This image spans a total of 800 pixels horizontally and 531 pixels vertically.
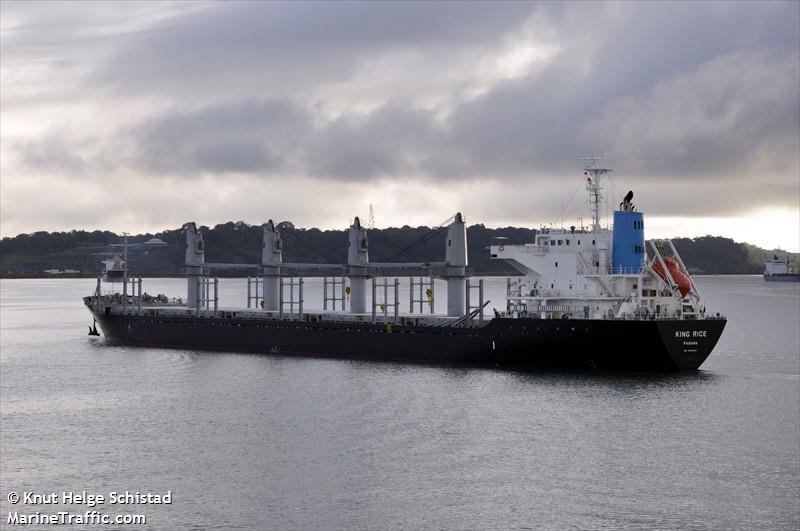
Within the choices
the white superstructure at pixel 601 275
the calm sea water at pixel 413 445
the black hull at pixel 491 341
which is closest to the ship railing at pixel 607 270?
the white superstructure at pixel 601 275

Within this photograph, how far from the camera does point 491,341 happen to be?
6175 cm

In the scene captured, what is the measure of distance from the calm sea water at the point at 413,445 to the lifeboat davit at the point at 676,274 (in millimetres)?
5062

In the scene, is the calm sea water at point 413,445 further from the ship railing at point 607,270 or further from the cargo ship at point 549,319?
the ship railing at point 607,270

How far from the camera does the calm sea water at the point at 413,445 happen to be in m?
33.1

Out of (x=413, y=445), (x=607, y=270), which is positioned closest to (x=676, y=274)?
(x=607, y=270)

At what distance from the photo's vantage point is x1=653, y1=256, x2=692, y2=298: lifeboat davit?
193ft

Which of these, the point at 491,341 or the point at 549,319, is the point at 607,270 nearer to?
the point at 549,319

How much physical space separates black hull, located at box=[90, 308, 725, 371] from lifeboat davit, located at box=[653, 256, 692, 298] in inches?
105

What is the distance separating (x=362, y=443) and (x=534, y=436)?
7.28m

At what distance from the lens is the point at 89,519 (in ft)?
109

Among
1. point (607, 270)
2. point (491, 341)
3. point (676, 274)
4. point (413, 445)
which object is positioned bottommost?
point (413, 445)

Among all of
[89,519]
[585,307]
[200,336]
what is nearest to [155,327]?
[200,336]

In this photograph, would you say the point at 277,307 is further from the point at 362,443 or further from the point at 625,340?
the point at 362,443

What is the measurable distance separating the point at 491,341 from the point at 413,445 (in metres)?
21.8
